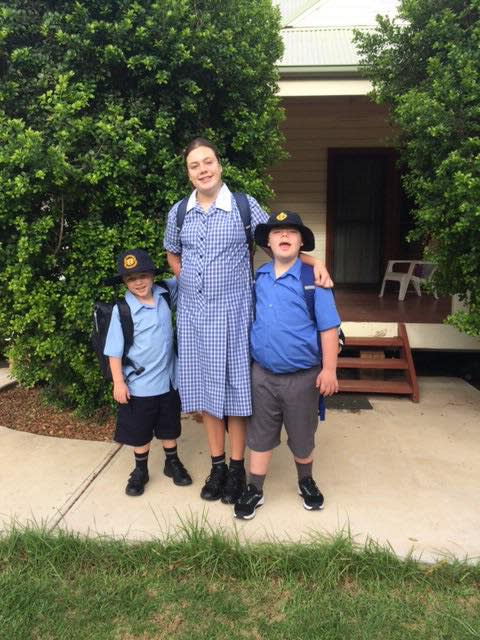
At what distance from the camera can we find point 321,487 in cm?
309

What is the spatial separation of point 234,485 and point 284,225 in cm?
146

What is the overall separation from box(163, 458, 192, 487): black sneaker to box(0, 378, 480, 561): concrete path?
39 millimetres

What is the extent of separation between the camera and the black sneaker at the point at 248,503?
2728 mm

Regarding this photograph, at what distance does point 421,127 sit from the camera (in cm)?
362

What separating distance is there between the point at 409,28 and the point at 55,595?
4348mm

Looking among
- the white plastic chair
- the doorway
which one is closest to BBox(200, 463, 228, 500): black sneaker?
the white plastic chair

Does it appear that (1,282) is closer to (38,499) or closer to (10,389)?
(38,499)

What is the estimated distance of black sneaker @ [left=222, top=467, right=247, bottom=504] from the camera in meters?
2.89

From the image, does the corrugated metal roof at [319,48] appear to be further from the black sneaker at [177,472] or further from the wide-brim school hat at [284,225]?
the black sneaker at [177,472]

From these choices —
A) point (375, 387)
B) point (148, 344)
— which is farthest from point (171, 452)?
point (375, 387)

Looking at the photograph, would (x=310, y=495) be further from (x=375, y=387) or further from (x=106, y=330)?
(x=375, y=387)

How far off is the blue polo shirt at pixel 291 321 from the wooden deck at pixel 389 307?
287cm

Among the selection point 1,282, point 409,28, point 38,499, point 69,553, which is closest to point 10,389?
point 1,282

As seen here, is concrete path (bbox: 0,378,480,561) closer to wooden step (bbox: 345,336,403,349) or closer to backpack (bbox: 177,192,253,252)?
wooden step (bbox: 345,336,403,349)
